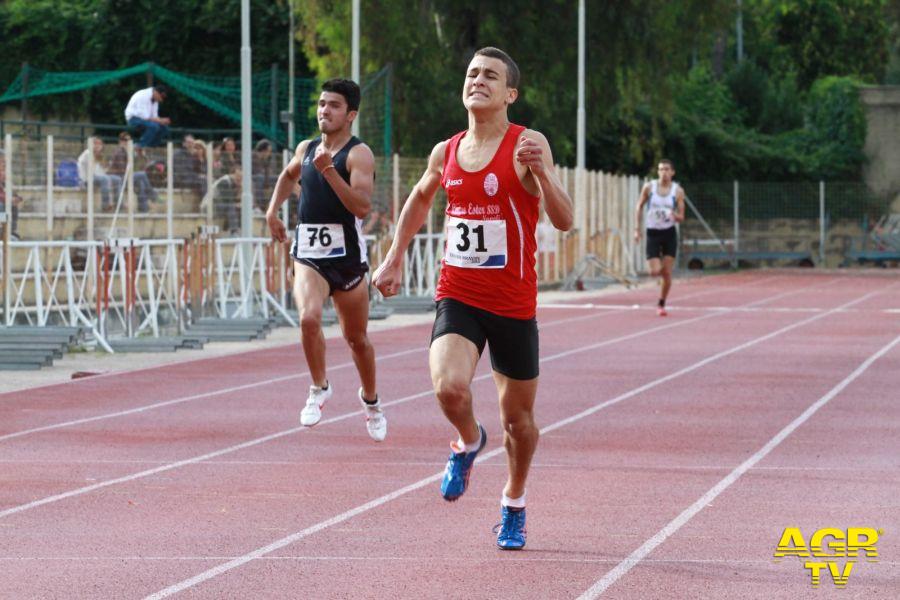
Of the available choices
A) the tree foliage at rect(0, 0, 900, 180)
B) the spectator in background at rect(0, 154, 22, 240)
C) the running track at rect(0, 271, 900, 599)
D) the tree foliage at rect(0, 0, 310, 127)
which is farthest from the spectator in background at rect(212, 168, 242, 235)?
the tree foliage at rect(0, 0, 310, 127)

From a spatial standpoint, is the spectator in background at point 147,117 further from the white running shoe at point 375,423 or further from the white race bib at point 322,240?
the white running shoe at point 375,423

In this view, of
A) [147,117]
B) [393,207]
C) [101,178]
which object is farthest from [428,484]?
[393,207]

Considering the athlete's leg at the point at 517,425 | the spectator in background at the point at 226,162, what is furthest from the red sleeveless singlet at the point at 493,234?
the spectator in background at the point at 226,162

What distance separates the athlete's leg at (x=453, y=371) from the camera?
25.1 feet

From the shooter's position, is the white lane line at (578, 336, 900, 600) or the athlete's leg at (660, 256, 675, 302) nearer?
the white lane line at (578, 336, 900, 600)

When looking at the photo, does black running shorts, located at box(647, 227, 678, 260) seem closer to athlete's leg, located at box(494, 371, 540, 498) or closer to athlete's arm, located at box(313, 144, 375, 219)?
athlete's arm, located at box(313, 144, 375, 219)

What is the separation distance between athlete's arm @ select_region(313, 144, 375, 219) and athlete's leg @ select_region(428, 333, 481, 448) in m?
3.11

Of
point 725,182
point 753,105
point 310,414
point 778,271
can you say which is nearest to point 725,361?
point 310,414

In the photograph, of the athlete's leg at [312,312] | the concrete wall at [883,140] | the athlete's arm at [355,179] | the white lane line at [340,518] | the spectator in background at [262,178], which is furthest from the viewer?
the concrete wall at [883,140]

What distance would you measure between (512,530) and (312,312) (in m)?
3.82

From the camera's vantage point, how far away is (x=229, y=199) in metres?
26.0

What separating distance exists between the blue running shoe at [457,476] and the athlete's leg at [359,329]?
3.58 metres

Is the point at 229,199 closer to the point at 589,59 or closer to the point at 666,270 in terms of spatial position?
the point at 666,270

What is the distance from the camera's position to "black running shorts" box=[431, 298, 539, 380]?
305 inches
